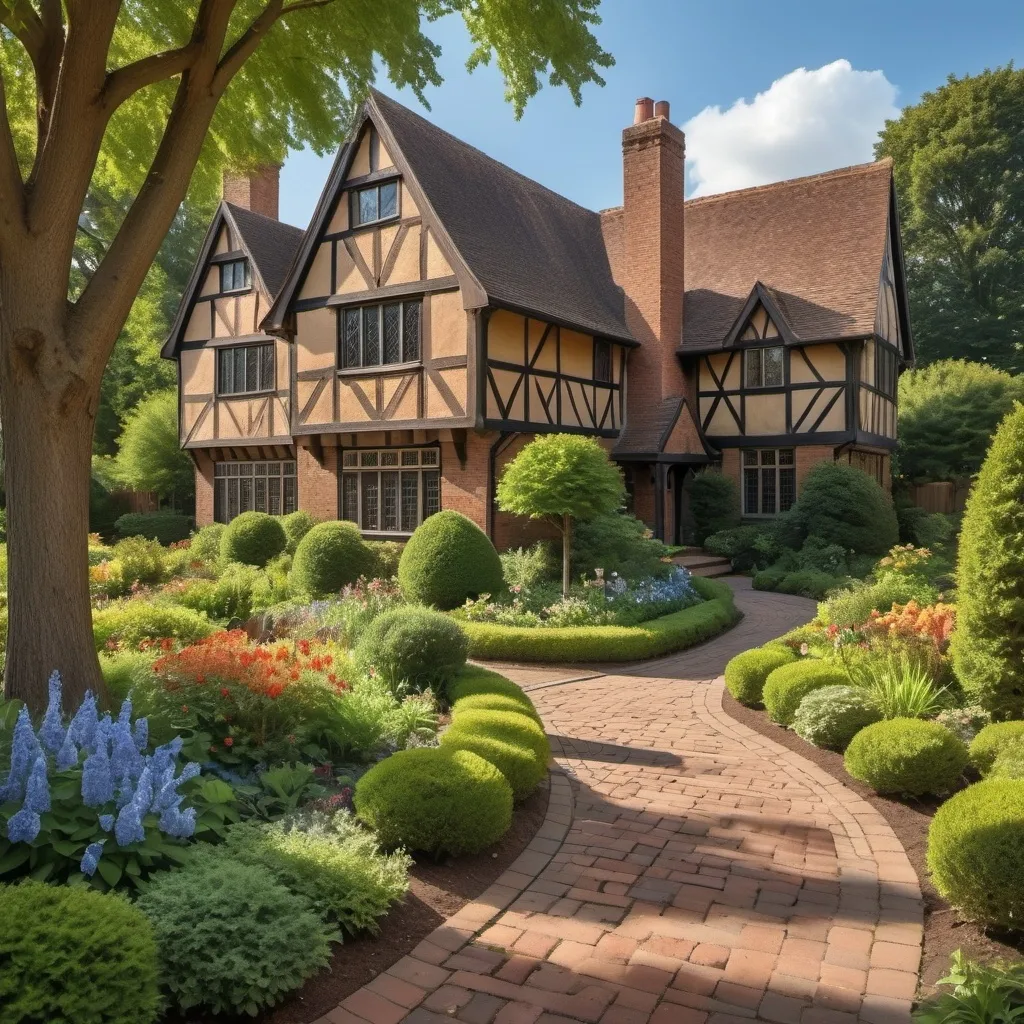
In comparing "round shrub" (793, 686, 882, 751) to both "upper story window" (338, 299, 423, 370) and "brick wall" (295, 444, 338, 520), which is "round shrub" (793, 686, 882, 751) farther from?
"brick wall" (295, 444, 338, 520)

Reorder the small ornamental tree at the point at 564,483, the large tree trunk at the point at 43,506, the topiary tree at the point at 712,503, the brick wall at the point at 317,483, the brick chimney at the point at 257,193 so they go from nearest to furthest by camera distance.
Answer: the large tree trunk at the point at 43,506, the small ornamental tree at the point at 564,483, the brick wall at the point at 317,483, the topiary tree at the point at 712,503, the brick chimney at the point at 257,193

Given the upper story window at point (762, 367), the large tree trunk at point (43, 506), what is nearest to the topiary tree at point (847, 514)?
the upper story window at point (762, 367)

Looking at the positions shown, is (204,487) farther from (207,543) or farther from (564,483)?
(564,483)

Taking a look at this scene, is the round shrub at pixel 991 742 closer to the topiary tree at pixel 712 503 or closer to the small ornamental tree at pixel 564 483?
the small ornamental tree at pixel 564 483

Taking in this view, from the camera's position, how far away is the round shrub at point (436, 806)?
464 centimetres

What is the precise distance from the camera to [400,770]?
490 cm

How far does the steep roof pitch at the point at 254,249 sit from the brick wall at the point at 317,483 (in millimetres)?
4597

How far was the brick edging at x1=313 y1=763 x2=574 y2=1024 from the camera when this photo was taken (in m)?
3.38

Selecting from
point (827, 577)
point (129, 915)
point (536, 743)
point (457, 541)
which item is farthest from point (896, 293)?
point (129, 915)

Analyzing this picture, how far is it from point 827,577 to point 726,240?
10.8m

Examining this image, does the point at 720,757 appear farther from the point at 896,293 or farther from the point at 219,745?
the point at 896,293

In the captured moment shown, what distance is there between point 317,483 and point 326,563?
5.32 m

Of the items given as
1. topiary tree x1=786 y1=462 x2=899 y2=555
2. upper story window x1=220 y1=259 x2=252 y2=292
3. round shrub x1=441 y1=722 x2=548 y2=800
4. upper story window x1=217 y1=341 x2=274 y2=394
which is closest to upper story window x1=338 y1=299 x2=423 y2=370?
upper story window x1=217 y1=341 x2=274 y2=394

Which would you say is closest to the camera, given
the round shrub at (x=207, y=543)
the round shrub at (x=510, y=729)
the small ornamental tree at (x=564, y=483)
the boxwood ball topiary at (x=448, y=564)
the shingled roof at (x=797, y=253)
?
the round shrub at (x=510, y=729)
